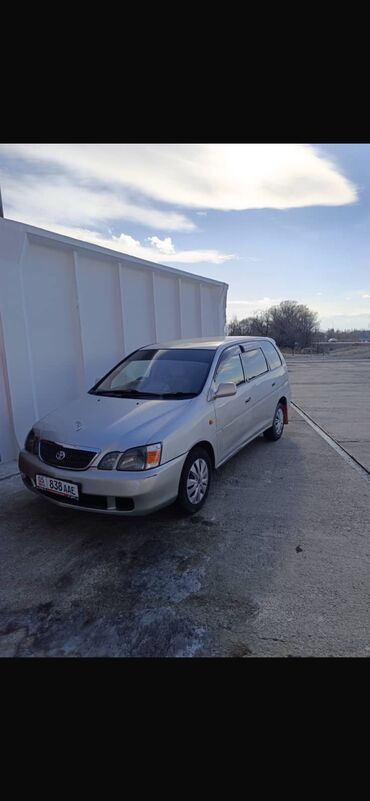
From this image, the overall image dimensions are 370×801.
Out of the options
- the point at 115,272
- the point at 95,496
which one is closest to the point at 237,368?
the point at 95,496

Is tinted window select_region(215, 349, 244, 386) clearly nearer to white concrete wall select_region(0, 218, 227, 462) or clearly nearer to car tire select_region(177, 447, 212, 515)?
car tire select_region(177, 447, 212, 515)

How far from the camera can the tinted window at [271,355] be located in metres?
5.70

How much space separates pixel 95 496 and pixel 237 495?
5.39 ft

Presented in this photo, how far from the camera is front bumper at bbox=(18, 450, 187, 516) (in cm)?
284

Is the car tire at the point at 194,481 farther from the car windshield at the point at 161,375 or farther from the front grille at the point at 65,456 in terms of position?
the front grille at the point at 65,456

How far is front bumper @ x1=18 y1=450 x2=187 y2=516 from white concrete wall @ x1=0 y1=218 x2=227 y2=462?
8.09ft

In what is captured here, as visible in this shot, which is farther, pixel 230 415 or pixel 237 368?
pixel 237 368

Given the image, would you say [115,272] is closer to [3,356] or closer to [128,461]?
[3,356]

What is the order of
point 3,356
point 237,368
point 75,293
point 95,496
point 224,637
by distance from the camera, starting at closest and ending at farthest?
point 224,637 < point 95,496 < point 237,368 < point 3,356 < point 75,293

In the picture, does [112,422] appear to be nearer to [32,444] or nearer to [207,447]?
[32,444]

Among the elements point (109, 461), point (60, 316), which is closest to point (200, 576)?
point (109, 461)

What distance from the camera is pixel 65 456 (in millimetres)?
3076

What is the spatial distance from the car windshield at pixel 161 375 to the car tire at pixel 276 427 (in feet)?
6.57
